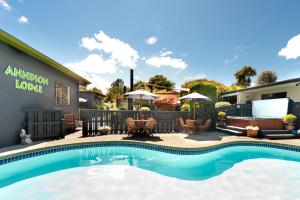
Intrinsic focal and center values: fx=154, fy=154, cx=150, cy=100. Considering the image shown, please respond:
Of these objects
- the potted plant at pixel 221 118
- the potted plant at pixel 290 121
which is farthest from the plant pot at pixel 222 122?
the potted plant at pixel 290 121

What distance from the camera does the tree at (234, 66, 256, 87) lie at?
42500mm

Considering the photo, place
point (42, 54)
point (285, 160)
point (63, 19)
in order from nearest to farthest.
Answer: point (285, 160), point (42, 54), point (63, 19)

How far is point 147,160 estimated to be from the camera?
5387mm

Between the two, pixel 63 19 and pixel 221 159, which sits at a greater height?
pixel 63 19

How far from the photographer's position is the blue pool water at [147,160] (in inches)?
173

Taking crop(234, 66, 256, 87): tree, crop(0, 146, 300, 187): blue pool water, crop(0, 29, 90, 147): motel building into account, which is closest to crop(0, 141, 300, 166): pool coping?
crop(0, 146, 300, 187): blue pool water

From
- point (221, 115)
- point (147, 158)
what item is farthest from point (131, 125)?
point (221, 115)

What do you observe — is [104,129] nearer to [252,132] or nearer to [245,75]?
[252,132]

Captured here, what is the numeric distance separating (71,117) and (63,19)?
6809 millimetres

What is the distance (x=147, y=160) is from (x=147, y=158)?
0.18 m

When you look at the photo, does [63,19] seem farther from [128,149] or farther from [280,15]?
[280,15]

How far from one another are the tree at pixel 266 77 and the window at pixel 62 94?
47.9m

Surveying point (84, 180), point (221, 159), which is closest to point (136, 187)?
point (84, 180)

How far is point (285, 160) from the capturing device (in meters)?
5.54
